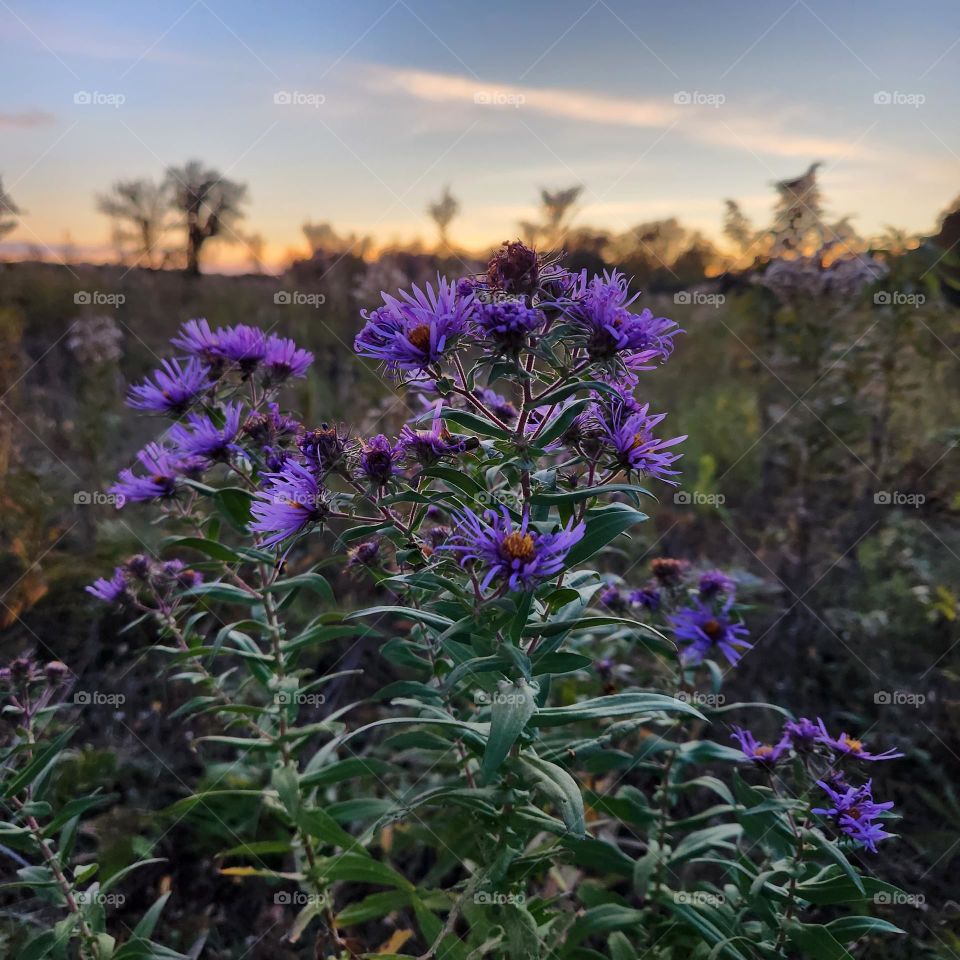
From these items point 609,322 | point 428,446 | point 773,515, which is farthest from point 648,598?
point 773,515

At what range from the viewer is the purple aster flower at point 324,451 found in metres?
1.35

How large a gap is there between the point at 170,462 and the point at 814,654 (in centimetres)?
250

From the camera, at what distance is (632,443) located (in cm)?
129

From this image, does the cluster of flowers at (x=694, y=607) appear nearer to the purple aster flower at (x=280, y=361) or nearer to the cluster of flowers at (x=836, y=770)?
the cluster of flowers at (x=836, y=770)

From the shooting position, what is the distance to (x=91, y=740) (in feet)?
9.15

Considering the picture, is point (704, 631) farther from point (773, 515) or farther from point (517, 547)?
point (773, 515)

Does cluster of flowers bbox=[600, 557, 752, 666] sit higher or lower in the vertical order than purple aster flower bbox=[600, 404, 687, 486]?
lower

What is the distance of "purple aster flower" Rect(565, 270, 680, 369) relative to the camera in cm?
116

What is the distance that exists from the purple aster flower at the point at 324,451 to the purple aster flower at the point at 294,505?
1.0 inches

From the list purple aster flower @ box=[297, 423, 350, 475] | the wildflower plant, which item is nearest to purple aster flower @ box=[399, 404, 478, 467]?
the wildflower plant

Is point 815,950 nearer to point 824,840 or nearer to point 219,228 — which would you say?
point 824,840

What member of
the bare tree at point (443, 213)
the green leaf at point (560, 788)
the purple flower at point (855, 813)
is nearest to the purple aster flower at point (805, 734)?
the purple flower at point (855, 813)

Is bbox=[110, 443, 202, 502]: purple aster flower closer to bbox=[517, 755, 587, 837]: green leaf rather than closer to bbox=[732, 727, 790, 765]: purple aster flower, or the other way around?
bbox=[517, 755, 587, 837]: green leaf

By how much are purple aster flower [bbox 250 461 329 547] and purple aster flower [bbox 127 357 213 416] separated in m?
0.48
